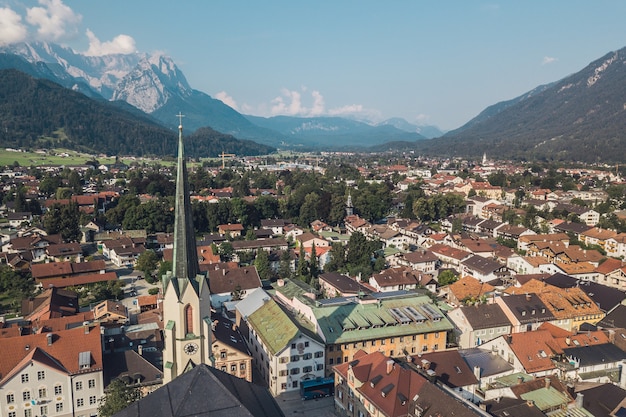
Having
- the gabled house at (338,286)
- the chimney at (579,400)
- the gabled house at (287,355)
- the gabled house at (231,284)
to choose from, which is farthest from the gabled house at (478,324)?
the gabled house at (231,284)

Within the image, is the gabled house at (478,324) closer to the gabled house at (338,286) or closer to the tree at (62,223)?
the gabled house at (338,286)

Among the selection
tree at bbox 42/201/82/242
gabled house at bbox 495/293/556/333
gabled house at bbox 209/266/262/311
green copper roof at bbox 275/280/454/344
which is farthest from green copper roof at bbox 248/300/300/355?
tree at bbox 42/201/82/242

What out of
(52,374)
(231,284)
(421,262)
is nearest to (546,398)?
(52,374)

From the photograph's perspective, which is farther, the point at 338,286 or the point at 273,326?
the point at 338,286

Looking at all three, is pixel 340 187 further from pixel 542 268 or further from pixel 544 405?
pixel 544 405

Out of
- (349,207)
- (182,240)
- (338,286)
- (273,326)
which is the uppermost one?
(182,240)

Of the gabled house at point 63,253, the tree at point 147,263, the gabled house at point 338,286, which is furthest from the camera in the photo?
the gabled house at point 63,253

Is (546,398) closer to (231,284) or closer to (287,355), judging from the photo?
(287,355)
